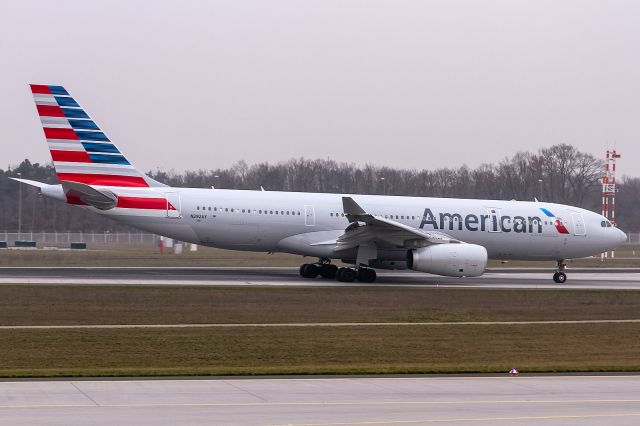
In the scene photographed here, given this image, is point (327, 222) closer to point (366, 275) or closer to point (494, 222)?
point (366, 275)

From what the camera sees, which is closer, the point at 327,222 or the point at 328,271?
the point at 327,222

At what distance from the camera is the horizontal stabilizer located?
34594 mm

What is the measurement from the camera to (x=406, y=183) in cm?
9119

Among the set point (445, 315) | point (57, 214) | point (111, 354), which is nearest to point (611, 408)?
point (111, 354)

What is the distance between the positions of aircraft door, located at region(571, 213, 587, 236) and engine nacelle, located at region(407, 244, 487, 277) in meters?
7.10

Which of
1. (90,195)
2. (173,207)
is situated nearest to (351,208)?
(173,207)

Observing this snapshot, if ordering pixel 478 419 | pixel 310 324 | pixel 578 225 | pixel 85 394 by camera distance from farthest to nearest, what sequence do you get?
pixel 578 225 → pixel 310 324 → pixel 85 394 → pixel 478 419

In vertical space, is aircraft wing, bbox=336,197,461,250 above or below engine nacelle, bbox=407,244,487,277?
above

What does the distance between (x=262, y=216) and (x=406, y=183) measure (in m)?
55.3

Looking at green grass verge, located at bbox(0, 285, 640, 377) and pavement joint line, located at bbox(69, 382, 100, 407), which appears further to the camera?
green grass verge, located at bbox(0, 285, 640, 377)

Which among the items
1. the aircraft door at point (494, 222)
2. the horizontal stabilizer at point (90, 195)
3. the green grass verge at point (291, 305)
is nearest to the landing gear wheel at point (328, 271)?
the green grass verge at point (291, 305)

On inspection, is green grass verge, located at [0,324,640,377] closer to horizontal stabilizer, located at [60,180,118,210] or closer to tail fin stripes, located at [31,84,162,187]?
horizontal stabilizer, located at [60,180,118,210]

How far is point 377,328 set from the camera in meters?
24.5

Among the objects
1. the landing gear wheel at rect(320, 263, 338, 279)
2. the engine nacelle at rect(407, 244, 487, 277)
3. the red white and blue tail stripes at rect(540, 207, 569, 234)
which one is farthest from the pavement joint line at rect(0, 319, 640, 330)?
the red white and blue tail stripes at rect(540, 207, 569, 234)
